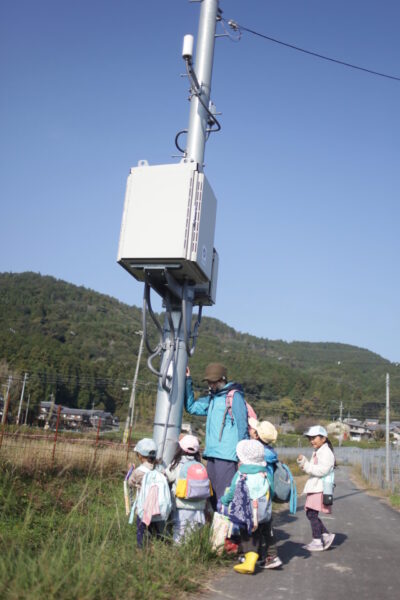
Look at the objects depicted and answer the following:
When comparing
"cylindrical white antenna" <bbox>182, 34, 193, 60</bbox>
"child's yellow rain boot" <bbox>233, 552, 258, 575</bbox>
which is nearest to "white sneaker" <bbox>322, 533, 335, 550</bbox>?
"child's yellow rain boot" <bbox>233, 552, 258, 575</bbox>

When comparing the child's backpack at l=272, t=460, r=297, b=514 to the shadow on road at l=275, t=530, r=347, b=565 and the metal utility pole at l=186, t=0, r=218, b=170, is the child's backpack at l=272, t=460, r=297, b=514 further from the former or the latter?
the metal utility pole at l=186, t=0, r=218, b=170

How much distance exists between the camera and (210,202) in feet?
18.8

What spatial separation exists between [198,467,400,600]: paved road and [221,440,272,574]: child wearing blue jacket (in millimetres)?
189

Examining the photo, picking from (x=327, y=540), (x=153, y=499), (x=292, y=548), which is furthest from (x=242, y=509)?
(x=327, y=540)

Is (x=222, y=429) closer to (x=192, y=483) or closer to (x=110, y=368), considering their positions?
(x=192, y=483)

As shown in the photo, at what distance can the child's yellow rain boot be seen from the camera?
4.32m

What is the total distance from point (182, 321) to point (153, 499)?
75.8 inches

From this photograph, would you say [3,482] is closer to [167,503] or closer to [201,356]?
[167,503]

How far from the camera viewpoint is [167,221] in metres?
5.36

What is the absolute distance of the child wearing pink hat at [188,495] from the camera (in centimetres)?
470

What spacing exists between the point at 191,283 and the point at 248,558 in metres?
2.77

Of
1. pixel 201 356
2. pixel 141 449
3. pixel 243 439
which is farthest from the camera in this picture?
pixel 201 356

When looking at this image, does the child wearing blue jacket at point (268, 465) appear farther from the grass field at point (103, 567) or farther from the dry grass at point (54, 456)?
the dry grass at point (54, 456)

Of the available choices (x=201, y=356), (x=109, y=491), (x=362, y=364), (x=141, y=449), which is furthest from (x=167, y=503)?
(x=362, y=364)
